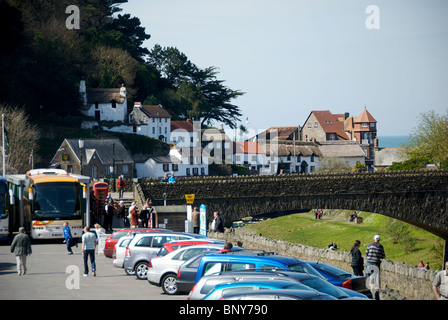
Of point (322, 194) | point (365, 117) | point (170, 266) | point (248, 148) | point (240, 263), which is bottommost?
point (170, 266)

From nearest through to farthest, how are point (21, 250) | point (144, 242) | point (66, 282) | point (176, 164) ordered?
point (66, 282) < point (21, 250) < point (144, 242) < point (176, 164)

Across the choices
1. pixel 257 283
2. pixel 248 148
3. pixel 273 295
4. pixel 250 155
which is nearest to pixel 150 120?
pixel 248 148

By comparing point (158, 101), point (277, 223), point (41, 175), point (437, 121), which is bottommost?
point (277, 223)

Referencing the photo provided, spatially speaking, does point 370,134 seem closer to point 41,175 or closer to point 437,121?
point 437,121

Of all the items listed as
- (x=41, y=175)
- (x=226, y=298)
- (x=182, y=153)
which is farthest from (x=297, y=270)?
(x=182, y=153)

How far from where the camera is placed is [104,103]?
107 meters

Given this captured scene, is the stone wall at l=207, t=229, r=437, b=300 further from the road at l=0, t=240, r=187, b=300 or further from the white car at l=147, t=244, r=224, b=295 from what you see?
the road at l=0, t=240, r=187, b=300

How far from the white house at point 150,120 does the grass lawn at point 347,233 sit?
113ft

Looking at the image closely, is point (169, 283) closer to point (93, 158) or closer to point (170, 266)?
point (170, 266)

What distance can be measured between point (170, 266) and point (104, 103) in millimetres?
90456

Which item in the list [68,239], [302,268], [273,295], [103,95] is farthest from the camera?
[103,95]

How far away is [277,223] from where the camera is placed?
272ft

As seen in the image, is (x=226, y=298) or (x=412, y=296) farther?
(x=412, y=296)

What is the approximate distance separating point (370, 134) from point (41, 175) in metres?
120
